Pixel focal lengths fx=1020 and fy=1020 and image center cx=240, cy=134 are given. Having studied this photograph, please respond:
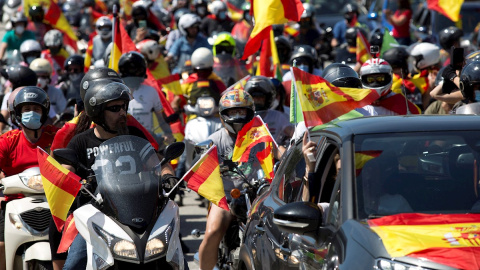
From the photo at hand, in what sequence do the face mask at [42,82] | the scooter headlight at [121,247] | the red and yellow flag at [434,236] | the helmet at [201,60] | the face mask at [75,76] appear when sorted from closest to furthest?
the red and yellow flag at [434,236] < the scooter headlight at [121,247] < the face mask at [42,82] < the helmet at [201,60] < the face mask at [75,76]

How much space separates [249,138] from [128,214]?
264 cm

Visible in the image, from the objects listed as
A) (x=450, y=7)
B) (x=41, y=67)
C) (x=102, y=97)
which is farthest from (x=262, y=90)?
(x=450, y=7)

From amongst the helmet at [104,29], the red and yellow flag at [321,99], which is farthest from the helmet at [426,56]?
the helmet at [104,29]

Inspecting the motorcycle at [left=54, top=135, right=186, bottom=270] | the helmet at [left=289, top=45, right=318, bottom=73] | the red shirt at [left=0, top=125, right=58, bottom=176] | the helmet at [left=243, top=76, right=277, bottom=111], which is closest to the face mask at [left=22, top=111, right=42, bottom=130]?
the red shirt at [left=0, top=125, right=58, bottom=176]

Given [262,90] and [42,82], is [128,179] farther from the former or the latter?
Answer: [42,82]

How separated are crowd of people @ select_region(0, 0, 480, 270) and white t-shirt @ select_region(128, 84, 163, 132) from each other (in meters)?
0.01

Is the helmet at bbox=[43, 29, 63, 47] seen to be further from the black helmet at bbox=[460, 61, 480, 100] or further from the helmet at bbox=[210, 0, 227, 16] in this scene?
the black helmet at bbox=[460, 61, 480, 100]

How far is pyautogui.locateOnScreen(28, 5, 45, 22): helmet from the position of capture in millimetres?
19500

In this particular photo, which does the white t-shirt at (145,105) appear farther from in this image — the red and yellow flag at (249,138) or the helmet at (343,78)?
the red and yellow flag at (249,138)

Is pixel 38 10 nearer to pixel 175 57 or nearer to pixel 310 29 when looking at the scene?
pixel 175 57

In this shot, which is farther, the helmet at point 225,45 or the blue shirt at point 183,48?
the blue shirt at point 183,48

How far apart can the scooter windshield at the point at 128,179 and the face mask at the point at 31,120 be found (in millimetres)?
2148

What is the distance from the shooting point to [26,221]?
768cm

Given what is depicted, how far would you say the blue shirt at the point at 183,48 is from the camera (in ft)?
58.3
